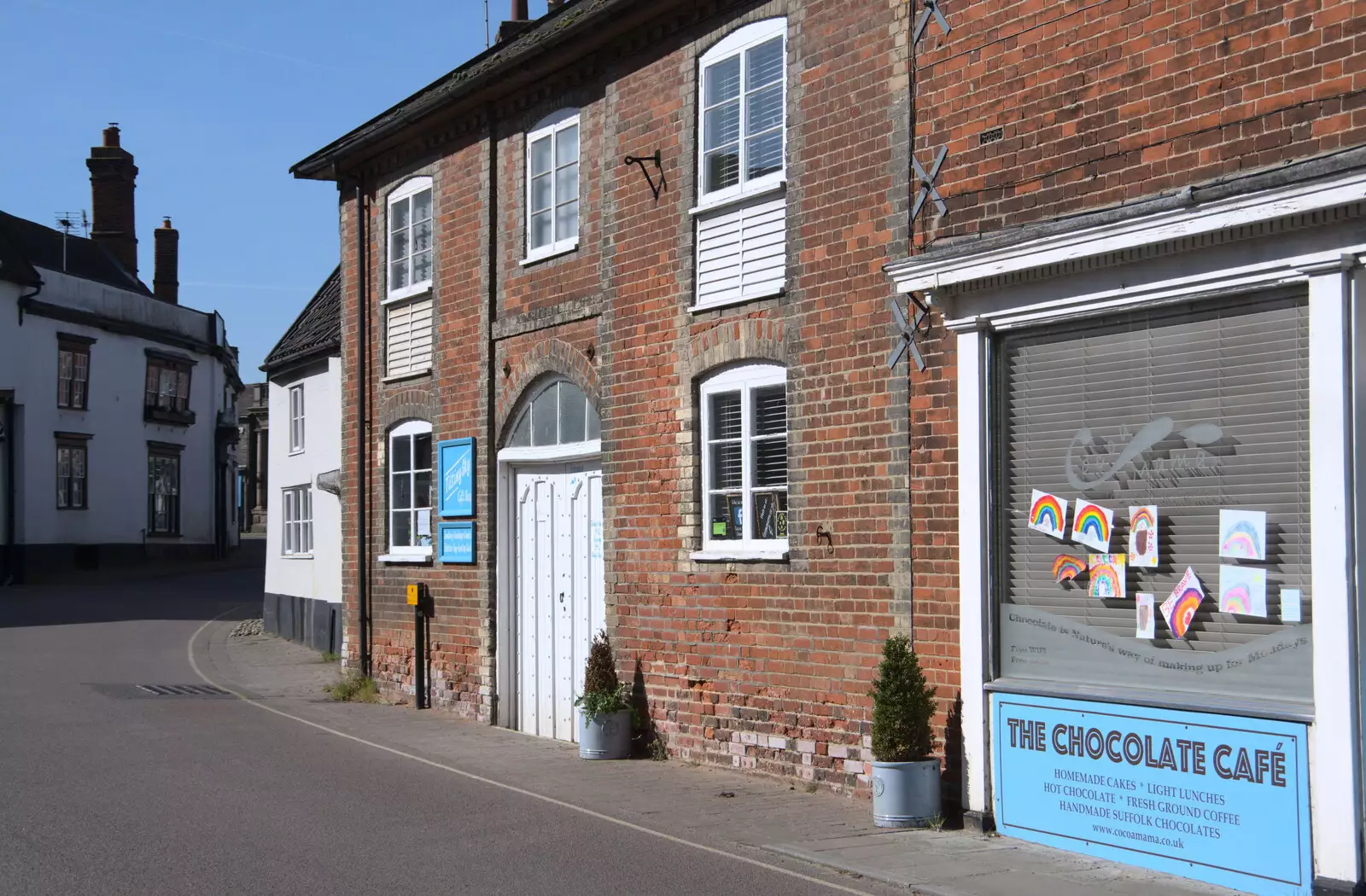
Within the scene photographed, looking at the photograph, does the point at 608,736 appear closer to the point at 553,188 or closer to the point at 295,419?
the point at 553,188

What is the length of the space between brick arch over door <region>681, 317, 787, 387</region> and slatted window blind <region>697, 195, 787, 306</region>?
26 centimetres

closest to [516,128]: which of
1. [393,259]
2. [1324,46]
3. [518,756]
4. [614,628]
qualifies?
[393,259]

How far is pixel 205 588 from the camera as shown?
1395 inches

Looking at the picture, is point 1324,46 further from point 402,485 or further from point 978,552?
point 402,485

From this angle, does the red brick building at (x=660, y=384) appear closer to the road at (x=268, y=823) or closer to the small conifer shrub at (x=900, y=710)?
the small conifer shrub at (x=900, y=710)

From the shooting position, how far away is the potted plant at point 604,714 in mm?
12750

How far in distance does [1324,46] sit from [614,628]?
796 centimetres

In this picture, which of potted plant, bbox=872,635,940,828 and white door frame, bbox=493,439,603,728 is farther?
white door frame, bbox=493,439,603,728

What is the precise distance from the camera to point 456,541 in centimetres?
1595

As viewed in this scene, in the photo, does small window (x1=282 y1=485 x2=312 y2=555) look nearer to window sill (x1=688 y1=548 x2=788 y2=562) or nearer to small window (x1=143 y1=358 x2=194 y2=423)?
window sill (x1=688 y1=548 x2=788 y2=562)

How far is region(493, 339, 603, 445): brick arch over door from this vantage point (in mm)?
13844

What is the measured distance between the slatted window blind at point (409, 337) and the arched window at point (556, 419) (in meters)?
2.18

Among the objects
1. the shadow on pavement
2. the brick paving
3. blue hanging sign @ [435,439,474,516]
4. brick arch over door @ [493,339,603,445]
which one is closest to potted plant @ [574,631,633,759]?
the brick paving

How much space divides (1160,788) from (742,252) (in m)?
5.66
